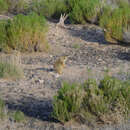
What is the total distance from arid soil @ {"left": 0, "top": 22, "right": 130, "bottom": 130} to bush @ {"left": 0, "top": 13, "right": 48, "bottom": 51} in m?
0.31

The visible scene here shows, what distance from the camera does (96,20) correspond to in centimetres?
1250

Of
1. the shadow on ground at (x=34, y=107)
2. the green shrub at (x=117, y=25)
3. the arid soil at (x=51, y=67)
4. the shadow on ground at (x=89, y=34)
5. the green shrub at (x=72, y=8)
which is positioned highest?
the green shrub at (x=72, y=8)

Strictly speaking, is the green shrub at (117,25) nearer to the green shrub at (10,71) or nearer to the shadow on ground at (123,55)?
the shadow on ground at (123,55)

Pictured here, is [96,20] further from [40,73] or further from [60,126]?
[60,126]

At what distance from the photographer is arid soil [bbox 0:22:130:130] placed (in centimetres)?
523

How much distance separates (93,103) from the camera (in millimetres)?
4723

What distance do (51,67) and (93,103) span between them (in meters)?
3.04

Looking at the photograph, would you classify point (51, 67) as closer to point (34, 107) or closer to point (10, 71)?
point (10, 71)

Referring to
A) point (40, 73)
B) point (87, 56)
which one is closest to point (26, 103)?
point (40, 73)

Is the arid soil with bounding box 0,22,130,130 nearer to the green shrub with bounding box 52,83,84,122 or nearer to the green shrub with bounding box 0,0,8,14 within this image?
the green shrub with bounding box 52,83,84,122

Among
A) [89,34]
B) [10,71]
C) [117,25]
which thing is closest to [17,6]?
[89,34]

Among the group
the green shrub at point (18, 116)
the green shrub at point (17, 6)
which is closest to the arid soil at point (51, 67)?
the green shrub at point (18, 116)

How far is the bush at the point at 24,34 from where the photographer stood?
9188mm

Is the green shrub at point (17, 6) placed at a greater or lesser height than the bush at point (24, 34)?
greater
